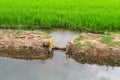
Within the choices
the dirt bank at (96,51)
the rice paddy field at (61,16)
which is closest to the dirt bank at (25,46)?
the dirt bank at (96,51)

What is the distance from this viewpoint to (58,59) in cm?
583

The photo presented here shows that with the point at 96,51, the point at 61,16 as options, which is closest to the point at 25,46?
the point at 96,51

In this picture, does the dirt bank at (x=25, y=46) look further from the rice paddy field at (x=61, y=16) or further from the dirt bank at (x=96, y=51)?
the rice paddy field at (x=61, y=16)

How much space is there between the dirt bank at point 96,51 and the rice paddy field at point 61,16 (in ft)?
4.16

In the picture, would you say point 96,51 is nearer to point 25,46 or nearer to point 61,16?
point 25,46

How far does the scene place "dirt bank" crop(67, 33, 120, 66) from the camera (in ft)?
18.4

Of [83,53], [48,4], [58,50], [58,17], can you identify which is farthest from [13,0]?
[83,53]

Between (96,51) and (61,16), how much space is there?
238 centimetres

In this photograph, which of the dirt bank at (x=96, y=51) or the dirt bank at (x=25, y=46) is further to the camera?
the dirt bank at (x=25, y=46)

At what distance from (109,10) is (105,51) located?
Result: 9.23ft

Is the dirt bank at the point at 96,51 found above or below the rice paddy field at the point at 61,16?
below

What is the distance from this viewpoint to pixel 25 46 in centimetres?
589

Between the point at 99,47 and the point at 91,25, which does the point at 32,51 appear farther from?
the point at 91,25

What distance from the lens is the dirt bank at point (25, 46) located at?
19.1ft
